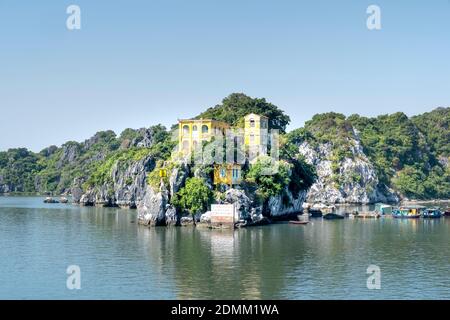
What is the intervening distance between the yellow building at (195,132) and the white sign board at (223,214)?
507 inches

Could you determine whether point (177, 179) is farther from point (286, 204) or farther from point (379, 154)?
point (379, 154)

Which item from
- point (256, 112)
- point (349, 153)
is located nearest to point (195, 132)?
point (256, 112)

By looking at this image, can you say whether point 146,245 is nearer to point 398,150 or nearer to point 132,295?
point 132,295

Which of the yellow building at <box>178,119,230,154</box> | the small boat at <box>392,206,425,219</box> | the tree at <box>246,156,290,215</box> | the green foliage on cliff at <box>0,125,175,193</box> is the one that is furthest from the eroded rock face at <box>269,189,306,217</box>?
the green foliage on cliff at <box>0,125,175,193</box>

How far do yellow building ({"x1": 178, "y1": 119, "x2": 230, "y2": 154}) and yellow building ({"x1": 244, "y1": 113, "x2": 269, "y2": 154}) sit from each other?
4437 mm

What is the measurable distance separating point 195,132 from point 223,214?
1591cm

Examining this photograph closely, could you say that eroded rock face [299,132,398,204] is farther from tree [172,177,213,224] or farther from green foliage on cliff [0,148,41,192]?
green foliage on cliff [0,148,41,192]

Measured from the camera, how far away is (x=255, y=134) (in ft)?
260

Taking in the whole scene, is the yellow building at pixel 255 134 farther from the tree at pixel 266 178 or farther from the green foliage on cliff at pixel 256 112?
the green foliage on cliff at pixel 256 112

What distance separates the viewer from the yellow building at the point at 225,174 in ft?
217

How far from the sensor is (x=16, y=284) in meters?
35.7

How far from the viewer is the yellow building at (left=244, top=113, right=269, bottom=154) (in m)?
76.4

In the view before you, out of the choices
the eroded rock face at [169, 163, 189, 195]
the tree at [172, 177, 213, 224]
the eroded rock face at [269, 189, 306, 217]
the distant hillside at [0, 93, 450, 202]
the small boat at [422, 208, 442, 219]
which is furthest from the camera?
the distant hillside at [0, 93, 450, 202]
